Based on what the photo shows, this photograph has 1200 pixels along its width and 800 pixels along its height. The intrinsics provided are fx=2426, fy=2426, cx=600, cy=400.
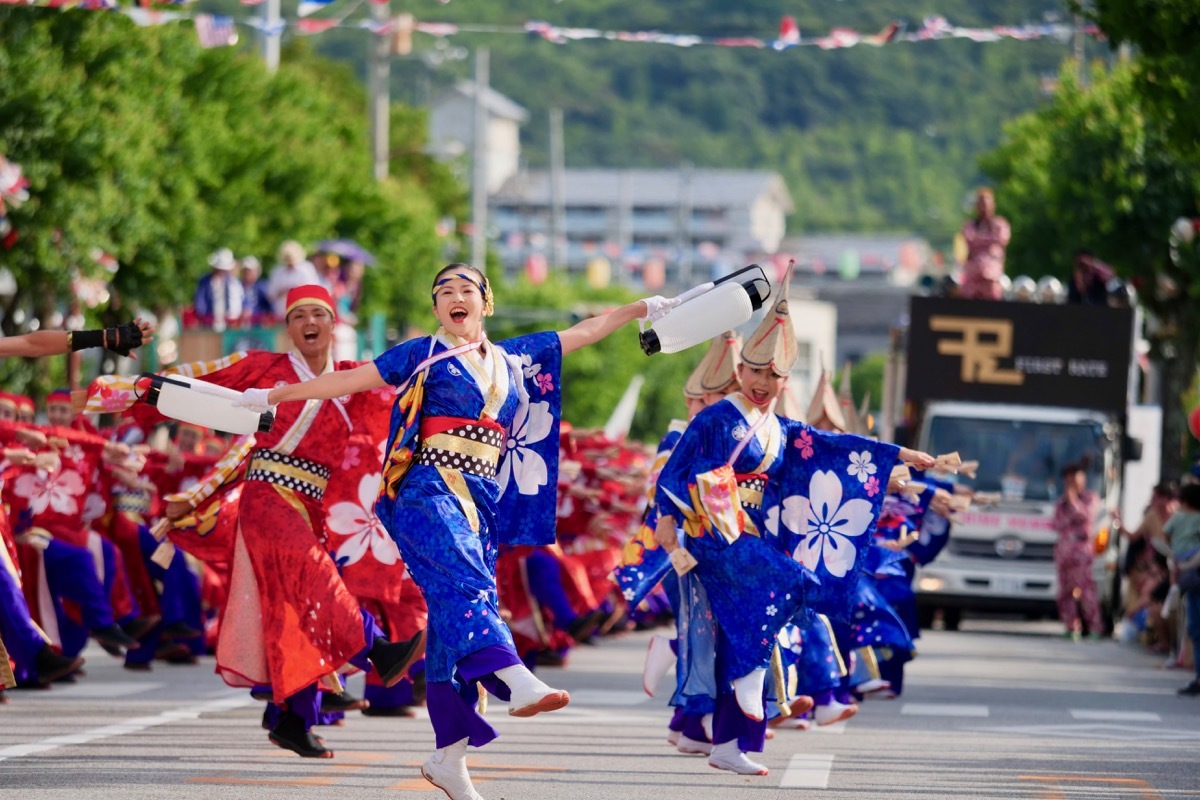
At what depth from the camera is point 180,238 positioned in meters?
30.4

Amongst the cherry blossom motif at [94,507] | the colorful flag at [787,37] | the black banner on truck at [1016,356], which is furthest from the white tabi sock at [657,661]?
the black banner on truck at [1016,356]

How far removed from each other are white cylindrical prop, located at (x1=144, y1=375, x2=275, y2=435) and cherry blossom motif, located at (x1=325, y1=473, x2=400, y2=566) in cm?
181

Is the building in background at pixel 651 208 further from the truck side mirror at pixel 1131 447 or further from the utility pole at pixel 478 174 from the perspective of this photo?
the truck side mirror at pixel 1131 447

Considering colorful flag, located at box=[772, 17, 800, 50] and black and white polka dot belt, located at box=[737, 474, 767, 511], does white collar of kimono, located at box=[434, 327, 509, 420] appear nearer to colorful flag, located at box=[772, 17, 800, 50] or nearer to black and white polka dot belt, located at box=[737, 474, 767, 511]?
black and white polka dot belt, located at box=[737, 474, 767, 511]

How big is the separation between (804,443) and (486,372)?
2.37 metres

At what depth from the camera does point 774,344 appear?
10.2 m

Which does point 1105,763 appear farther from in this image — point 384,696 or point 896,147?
point 896,147

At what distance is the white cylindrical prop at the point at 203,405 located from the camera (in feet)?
29.5

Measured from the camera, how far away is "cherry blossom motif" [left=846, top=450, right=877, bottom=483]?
35.4 ft

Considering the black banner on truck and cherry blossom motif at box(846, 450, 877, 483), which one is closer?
cherry blossom motif at box(846, 450, 877, 483)

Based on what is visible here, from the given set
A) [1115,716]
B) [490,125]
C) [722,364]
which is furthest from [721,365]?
[490,125]

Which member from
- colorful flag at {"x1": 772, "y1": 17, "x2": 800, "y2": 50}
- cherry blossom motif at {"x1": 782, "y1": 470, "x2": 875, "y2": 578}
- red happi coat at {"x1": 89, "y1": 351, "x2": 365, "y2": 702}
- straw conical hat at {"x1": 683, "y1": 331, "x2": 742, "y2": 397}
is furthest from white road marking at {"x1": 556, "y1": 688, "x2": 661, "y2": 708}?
colorful flag at {"x1": 772, "y1": 17, "x2": 800, "y2": 50}

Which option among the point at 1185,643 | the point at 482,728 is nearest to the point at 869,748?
the point at 482,728

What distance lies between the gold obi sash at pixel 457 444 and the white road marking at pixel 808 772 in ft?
6.38
